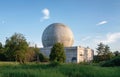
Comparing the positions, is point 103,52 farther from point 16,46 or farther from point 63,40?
point 16,46

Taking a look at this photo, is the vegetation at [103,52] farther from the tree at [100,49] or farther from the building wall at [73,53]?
the building wall at [73,53]

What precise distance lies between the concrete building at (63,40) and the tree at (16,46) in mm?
28255

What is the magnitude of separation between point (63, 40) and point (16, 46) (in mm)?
31815

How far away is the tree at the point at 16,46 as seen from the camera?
50.8 meters

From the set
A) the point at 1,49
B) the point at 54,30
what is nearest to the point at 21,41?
the point at 1,49

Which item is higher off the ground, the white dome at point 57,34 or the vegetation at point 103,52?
the white dome at point 57,34

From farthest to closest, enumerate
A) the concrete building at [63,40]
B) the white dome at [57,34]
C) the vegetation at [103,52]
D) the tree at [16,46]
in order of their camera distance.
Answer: the concrete building at [63,40], the white dome at [57,34], the vegetation at [103,52], the tree at [16,46]

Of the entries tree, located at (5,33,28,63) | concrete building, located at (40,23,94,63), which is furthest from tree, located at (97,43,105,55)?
tree, located at (5,33,28,63)

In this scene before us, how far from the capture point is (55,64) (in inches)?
800

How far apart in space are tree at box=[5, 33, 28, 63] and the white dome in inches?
1103

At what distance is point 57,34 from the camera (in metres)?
79.7

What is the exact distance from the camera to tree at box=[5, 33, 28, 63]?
50844 mm

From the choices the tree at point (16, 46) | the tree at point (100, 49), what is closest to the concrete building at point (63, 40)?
the tree at point (100, 49)

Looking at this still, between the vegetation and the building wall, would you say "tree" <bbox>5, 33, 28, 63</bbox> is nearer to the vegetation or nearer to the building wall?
the vegetation
